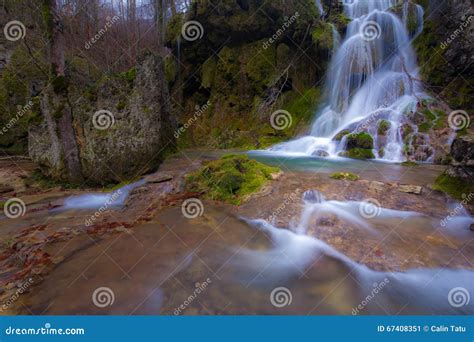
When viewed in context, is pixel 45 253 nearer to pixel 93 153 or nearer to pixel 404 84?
pixel 93 153

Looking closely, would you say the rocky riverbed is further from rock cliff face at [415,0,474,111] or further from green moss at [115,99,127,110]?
rock cliff face at [415,0,474,111]

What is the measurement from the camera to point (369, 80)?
536 inches

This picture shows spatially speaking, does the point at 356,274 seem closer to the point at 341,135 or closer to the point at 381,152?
the point at 381,152

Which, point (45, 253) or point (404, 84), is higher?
point (404, 84)

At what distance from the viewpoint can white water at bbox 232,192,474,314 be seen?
104 inches

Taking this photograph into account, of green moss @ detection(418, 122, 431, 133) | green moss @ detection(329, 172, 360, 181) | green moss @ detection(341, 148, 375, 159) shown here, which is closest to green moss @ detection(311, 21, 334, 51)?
green moss @ detection(418, 122, 431, 133)

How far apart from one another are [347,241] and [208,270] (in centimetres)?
209

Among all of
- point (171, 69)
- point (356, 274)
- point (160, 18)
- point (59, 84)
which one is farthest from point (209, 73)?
point (356, 274)

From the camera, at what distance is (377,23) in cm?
1429

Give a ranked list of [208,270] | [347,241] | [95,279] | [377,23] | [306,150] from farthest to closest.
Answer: [377,23] → [306,150] → [347,241] → [208,270] → [95,279]

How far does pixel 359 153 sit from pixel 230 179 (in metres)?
6.84

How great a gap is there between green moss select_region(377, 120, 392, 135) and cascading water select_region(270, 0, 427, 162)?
0.20 metres

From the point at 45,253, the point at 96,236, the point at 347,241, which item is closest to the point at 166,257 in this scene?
the point at 96,236

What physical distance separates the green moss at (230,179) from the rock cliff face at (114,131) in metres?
1.80
